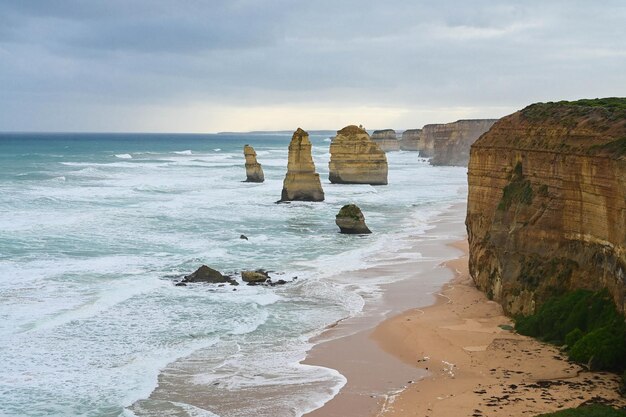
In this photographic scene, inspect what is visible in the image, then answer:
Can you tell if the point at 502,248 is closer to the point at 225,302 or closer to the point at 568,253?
the point at 568,253

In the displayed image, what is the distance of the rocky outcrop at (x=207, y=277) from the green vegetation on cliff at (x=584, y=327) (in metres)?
11.2

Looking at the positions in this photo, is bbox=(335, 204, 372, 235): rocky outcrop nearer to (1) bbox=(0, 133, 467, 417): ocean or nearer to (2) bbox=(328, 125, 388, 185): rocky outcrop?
(1) bbox=(0, 133, 467, 417): ocean

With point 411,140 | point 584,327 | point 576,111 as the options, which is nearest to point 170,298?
point 584,327

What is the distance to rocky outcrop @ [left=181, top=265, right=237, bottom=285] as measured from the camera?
27297mm

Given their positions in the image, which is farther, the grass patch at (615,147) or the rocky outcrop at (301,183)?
the rocky outcrop at (301,183)

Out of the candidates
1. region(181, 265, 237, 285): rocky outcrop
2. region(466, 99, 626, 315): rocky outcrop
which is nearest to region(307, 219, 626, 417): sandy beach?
region(466, 99, 626, 315): rocky outcrop

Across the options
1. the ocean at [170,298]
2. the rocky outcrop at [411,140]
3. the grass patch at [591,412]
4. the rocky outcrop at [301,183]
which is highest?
the rocky outcrop at [411,140]

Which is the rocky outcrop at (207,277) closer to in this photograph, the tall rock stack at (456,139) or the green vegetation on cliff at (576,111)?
the green vegetation on cliff at (576,111)

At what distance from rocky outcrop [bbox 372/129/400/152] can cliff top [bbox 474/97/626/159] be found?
134347 millimetres

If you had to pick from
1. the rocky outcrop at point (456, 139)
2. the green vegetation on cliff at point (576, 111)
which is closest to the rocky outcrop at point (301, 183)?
the green vegetation on cliff at point (576, 111)

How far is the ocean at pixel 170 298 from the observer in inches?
637

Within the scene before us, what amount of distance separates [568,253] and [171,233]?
24262 millimetres

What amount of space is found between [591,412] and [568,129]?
9.54 metres

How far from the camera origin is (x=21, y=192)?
59.1 meters
